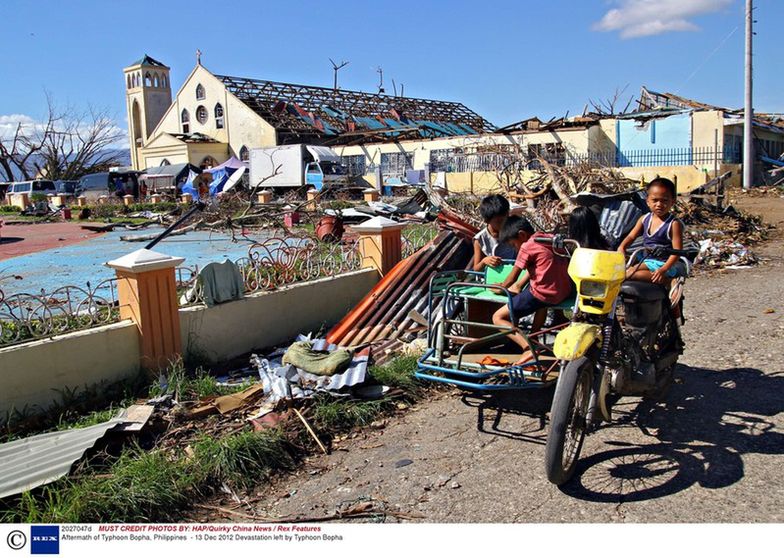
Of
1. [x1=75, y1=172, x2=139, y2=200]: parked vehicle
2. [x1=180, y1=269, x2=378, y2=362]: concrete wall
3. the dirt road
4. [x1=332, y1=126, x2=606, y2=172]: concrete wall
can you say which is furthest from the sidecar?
[x1=75, y1=172, x2=139, y2=200]: parked vehicle

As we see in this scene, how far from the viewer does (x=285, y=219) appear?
18125mm

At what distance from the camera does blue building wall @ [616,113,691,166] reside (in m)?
25.7

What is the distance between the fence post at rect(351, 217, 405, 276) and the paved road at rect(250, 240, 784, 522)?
3.45m

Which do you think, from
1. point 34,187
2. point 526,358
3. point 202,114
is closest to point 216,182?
point 202,114

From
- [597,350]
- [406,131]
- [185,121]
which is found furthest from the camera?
[185,121]

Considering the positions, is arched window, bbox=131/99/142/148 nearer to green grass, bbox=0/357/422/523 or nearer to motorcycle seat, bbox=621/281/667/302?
green grass, bbox=0/357/422/523

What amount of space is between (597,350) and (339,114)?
1586 inches

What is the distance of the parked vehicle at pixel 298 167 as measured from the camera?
3039cm

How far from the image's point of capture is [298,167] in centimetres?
3114

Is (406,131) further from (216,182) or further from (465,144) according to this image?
(216,182)

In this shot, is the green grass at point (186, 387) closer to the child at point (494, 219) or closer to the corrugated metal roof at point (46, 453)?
the corrugated metal roof at point (46, 453)

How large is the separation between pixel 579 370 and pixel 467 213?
887cm

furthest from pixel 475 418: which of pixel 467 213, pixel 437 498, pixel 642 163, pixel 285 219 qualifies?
pixel 642 163

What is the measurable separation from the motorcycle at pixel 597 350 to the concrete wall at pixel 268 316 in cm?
364
